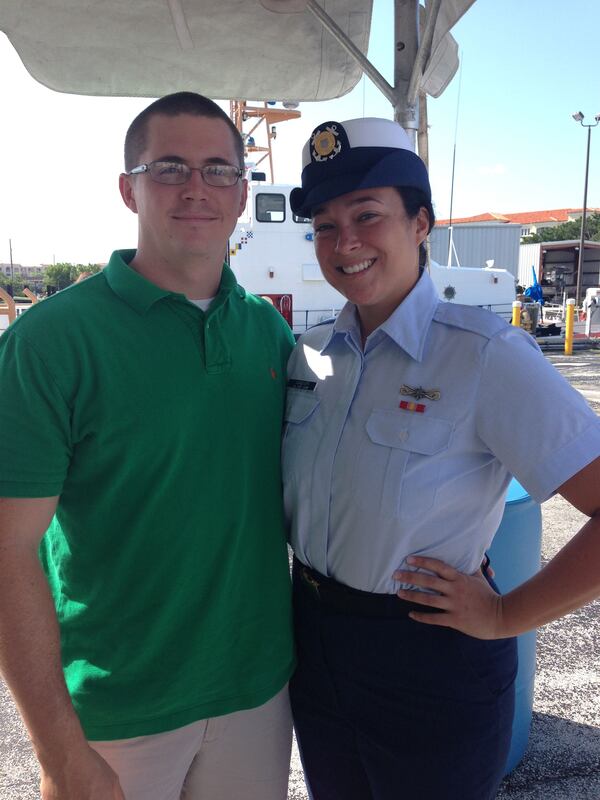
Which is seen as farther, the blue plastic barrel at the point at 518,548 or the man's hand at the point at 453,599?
the blue plastic barrel at the point at 518,548

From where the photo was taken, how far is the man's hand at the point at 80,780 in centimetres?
134

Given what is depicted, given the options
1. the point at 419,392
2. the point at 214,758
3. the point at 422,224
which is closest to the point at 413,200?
the point at 422,224

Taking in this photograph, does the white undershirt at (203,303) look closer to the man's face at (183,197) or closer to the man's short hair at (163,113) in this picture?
the man's face at (183,197)

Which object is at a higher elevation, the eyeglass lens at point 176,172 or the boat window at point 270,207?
the boat window at point 270,207

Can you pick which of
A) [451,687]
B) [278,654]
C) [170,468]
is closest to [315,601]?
[278,654]

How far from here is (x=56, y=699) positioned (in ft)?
4.38

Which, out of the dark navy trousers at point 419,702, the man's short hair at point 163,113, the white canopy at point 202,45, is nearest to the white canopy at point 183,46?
the white canopy at point 202,45

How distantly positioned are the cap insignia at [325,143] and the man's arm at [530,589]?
100 cm

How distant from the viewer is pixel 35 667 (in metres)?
1.33

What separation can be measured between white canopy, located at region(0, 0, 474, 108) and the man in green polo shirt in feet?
3.61

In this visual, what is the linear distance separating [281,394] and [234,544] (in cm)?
45

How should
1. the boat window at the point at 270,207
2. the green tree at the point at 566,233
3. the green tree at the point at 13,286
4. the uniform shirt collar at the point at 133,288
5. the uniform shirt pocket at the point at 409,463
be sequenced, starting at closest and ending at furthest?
the uniform shirt pocket at the point at 409,463
the uniform shirt collar at the point at 133,288
the boat window at the point at 270,207
the green tree at the point at 13,286
the green tree at the point at 566,233

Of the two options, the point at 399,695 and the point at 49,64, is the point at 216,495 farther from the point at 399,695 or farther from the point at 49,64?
the point at 49,64

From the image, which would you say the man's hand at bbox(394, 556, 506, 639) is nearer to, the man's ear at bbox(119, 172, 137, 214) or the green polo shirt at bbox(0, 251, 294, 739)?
the green polo shirt at bbox(0, 251, 294, 739)
